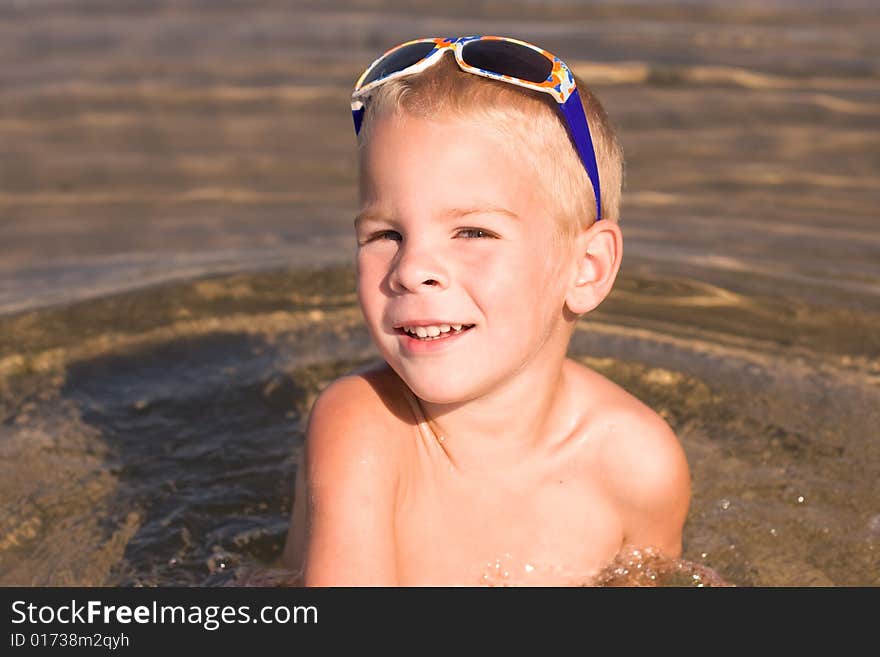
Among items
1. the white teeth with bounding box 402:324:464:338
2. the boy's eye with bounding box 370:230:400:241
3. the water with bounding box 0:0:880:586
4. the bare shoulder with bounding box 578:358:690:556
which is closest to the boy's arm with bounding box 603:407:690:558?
the bare shoulder with bounding box 578:358:690:556

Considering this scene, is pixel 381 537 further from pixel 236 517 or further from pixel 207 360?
pixel 207 360

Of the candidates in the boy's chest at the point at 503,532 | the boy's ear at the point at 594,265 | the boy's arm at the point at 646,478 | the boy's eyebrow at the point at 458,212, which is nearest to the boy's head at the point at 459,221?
the boy's eyebrow at the point at 458,212

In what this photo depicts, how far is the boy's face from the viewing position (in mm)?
3229

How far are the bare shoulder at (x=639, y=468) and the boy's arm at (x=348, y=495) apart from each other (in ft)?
2.33

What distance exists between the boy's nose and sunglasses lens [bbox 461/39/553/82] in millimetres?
519

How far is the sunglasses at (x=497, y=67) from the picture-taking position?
→ 3.37 metres

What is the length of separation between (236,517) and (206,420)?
26.0 inches

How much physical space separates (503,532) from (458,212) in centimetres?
99

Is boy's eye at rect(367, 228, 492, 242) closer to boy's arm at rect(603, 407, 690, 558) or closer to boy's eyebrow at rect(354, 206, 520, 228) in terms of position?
boy's eyebrow at rect(354, 206, 520, 228)

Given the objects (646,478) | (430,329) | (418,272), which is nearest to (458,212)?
(418,272)

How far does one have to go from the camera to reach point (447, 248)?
10.7 ft

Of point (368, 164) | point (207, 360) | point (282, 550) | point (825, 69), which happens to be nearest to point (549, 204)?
point (368, 164)

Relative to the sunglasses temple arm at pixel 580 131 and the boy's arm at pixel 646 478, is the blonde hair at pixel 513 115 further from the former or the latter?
the boy's arm at pixel 646 478

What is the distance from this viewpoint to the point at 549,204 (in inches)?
135
